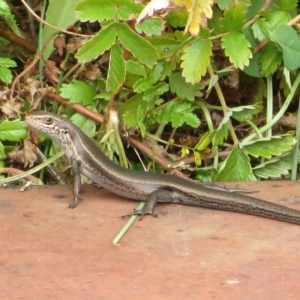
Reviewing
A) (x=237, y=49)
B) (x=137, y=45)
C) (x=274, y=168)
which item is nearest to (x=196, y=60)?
(x=237, y=49)

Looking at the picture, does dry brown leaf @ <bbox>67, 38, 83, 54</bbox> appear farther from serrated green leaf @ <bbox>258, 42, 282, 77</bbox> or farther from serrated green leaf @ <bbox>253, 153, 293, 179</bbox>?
serrated green leaf @ <bbox>253, 153, 293, 179</bbox>

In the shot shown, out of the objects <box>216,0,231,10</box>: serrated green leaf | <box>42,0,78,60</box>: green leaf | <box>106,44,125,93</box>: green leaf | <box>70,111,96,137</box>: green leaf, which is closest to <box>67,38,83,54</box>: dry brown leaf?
<box>42,0,78,60</box>: green leaf

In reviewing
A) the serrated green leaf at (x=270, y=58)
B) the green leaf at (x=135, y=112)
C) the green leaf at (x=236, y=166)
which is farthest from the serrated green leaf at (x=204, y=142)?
the serrated green leaf at (x=270, y=58)

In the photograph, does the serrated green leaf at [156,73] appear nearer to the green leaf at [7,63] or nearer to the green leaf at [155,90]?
the green leaf at [155,90]

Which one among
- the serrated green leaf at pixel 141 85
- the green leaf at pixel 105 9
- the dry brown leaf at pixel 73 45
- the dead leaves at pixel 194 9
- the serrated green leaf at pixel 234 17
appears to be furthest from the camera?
the dry brown leaf at pixel 73 45

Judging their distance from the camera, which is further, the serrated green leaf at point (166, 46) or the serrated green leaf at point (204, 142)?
the serrated green leaf at point (204, 142)
